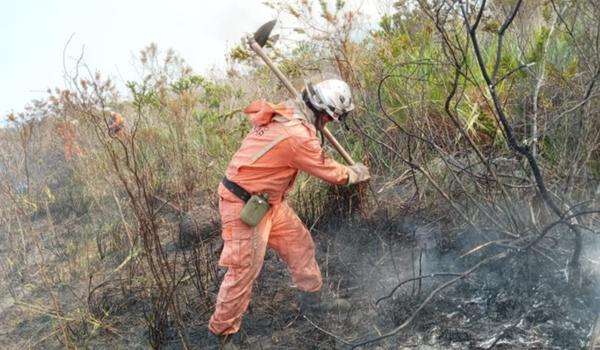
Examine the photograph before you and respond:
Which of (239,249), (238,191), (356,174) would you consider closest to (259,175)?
(238,191)

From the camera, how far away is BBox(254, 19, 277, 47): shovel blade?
3.61 metres

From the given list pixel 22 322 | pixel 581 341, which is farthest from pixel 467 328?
pixel 22 322

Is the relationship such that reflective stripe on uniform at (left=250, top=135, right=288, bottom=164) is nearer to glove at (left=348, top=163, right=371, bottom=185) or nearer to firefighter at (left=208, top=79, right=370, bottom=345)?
firefighter at (left=208, top=79, right=370, bottom=345)

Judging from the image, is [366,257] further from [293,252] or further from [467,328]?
[467,328]

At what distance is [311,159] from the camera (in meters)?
3.20

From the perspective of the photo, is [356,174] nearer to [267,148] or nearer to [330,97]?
[330,97]

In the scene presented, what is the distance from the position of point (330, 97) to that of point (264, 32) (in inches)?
29.4

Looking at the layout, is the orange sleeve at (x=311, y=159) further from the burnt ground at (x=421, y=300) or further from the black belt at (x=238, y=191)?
the burnt ground at (x=421, y=300)

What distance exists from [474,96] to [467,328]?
226 cm

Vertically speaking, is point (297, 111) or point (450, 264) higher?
point (297, 111)

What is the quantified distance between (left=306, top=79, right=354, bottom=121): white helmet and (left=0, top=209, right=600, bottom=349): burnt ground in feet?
3.55

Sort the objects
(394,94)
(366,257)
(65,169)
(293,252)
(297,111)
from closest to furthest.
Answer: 1. (297,111)
2. (293,252)
3. (366,257)
4. (394,94)
5. (65,169)

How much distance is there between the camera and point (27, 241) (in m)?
6.26

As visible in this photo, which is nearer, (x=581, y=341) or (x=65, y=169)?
(x=581, y=341)
